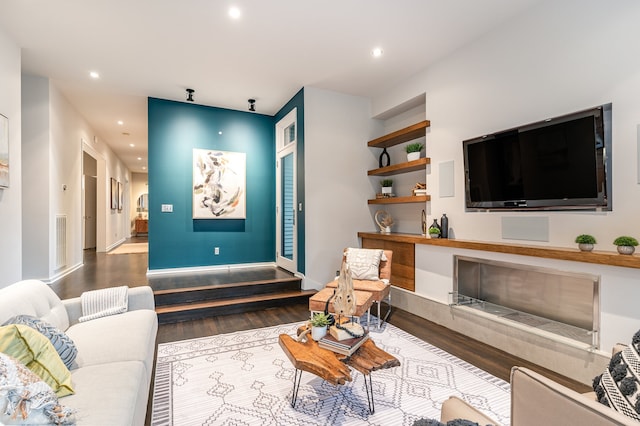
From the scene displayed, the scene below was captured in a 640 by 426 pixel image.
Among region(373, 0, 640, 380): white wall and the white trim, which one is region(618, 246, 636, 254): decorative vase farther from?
the white trim

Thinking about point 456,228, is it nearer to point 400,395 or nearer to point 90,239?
point 400,395

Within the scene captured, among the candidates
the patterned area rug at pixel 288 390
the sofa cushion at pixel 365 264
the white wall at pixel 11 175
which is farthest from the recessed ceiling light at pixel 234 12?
the patterned area rug at pixel 288 390

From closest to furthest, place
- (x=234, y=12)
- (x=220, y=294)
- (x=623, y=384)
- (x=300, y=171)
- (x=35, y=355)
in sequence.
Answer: (x=623, y=384) → (x=35, y=355) → (x=234, y=12) → (x=220, y=294) → (x=300, y=171)

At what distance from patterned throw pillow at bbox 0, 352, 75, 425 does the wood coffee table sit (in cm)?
109

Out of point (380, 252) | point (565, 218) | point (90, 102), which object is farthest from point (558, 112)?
point (90, 102)

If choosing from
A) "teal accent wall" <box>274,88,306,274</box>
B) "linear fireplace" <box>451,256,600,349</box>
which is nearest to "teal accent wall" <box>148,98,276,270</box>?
"teal accent wall" <box>274,88,306,274</box>

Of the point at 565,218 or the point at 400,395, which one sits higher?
the point at 565,218

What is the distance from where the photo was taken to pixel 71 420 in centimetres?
116

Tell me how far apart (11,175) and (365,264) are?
155 inches

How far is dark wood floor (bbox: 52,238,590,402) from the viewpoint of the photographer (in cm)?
267

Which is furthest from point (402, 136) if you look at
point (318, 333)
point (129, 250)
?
point (129, 250)

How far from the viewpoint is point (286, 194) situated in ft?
17.8

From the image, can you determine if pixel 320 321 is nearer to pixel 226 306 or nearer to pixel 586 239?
pixel 586 239

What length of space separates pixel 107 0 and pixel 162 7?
440 millimetres
